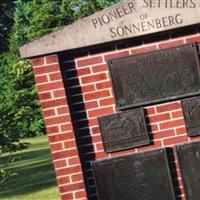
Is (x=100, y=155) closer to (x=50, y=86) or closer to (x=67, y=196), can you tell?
(x=67, y=196)

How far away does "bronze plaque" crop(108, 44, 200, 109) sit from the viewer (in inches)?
215

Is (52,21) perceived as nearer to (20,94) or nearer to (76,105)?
(20,94)

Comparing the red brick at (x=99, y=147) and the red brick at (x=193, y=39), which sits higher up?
the red brick at (x=193, y=39)

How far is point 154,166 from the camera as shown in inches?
217

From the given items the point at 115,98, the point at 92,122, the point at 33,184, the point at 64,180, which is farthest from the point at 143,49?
the point at 33,184

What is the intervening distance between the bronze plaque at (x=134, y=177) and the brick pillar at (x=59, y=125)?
0.81 ft

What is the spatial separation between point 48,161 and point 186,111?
11.9m

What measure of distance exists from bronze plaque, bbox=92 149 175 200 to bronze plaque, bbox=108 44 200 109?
65 centimetres

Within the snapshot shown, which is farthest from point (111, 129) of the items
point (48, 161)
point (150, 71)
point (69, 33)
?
point (48, 161)

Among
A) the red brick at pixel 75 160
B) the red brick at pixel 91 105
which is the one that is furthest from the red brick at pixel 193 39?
the red brick at pixel 75 160

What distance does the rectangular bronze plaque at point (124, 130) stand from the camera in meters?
5.50

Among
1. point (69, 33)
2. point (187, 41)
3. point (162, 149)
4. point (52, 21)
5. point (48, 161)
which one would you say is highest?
point (52, 21)

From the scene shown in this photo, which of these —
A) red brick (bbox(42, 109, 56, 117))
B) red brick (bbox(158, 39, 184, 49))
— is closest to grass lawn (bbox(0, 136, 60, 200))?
red brick (bbox(42, 109, 56, 117))

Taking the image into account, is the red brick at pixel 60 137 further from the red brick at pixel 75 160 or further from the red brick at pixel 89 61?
the red brick at pixel 89 61
